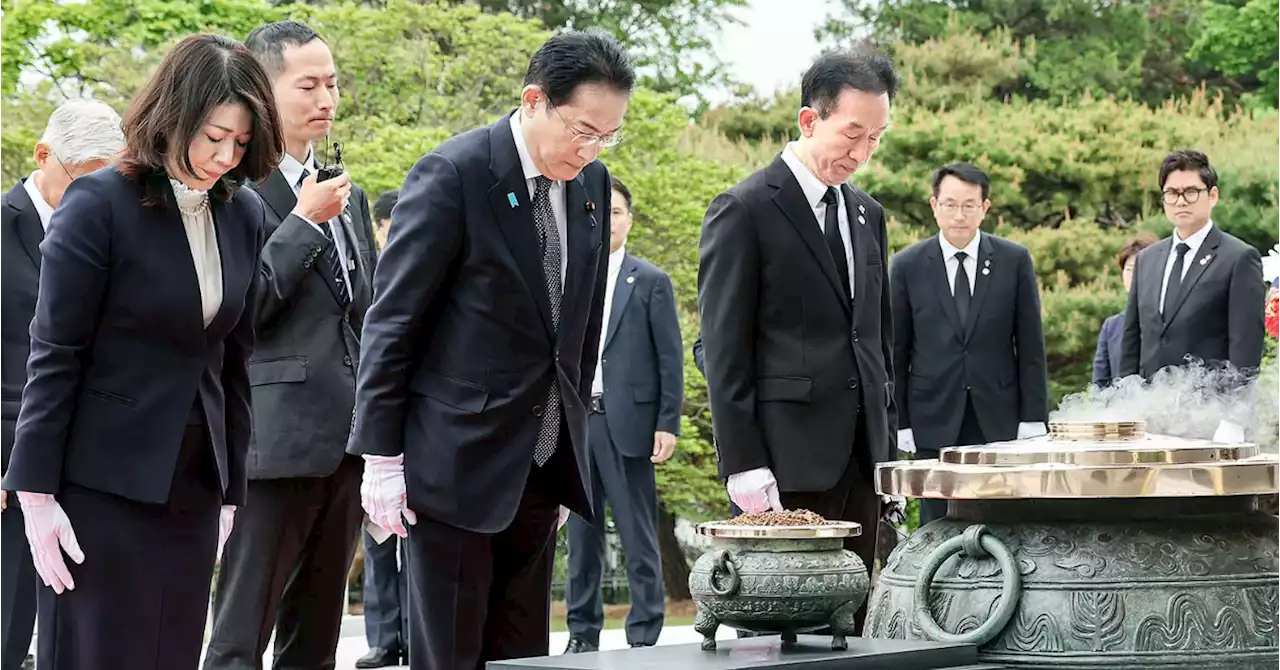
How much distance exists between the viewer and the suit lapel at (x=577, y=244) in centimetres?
371

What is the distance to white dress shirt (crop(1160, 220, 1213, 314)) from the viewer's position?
761 centimetres

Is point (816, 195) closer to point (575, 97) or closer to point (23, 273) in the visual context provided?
point (575, 97)

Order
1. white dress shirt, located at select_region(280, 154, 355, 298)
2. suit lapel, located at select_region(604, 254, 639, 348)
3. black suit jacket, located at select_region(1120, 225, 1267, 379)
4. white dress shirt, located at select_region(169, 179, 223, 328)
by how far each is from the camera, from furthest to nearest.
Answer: suit lapel, located at select_region(604, 254, 639, 348), black suit jacket, located at select_region(1120, 225, 1267, 379), white dress shirt, located at select_region(280, 154, 355, 298), white dress shirt, located at select_region(169, 179, 223, 328)

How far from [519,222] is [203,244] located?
2.11 ft

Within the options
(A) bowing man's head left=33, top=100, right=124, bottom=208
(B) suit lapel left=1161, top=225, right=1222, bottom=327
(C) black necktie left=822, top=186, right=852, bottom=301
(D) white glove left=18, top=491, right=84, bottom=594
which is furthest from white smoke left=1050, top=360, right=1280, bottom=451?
(A) bowing man's head left=33, top=100, right=124, bottom=208

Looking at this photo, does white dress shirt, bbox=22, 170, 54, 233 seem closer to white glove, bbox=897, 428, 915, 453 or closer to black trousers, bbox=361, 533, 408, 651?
black trousers, bbox=361, 533, 408, 651

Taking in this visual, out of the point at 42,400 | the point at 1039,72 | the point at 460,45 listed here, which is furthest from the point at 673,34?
the point at 42,400

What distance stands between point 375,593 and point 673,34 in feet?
44.8

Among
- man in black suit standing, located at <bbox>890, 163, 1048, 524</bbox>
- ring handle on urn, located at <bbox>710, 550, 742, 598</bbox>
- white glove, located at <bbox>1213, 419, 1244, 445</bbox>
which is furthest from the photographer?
man in black suit standing, located at <bbox>890, 163, 1048, 524</bbox>

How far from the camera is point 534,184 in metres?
3.71

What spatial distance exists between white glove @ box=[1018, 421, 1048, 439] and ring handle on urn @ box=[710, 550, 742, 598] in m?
3.86

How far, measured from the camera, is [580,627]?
7387mm

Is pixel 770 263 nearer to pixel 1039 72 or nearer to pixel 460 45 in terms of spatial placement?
pixel 460 45

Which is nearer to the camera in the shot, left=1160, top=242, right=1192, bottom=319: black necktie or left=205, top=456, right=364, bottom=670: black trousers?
left=205, top=456, right=364, bottom=670: black trousers
